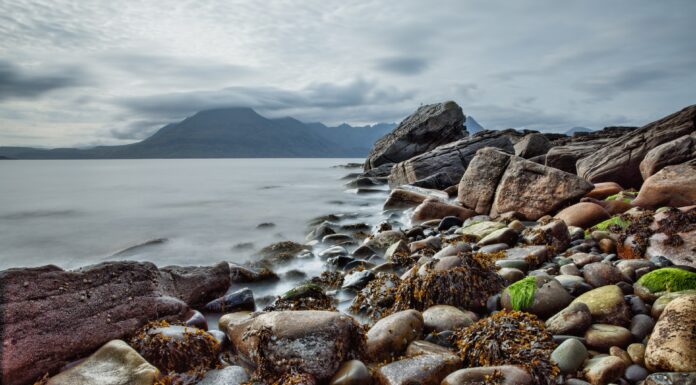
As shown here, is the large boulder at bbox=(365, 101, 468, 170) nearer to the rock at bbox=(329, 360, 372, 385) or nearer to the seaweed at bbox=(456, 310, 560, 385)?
the seaweed at bbox=(456, 310, 560, 385)

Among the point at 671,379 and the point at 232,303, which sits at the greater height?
the point at 671,379

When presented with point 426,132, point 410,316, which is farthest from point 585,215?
point 426,132

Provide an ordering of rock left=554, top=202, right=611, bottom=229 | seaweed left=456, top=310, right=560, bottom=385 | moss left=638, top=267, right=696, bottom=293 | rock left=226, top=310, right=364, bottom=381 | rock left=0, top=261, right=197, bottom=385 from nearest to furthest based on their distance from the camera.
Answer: seaweed left=456, top=310, right=560, bottom=385, rock left=226, top=310, right=364, bottom=381, rock left=0, top=261, right=197, bottom=385, moss left=638, top=267, right=696, bottom=293, rock left=554, top=202, right=611, bottom=229

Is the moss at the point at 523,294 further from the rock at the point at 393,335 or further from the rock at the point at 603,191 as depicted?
the rock at the point at 603,191

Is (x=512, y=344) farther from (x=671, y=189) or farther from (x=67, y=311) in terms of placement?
(x=671, y=189)

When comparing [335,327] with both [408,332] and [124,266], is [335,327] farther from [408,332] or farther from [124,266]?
[124,266]

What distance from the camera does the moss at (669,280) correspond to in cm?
492

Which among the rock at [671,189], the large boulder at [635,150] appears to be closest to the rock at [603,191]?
the large boulder at [635,150]

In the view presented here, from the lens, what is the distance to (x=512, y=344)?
167 inches

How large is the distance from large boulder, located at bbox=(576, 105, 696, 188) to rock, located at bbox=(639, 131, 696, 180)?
1.55 meters

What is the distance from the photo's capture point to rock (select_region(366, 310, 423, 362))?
4.55 meters

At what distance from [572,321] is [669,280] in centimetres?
166

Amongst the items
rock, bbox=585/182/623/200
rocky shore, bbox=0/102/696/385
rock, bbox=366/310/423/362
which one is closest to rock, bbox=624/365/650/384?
rocky shore, bbox=0/102/696/385

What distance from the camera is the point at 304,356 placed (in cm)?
420
